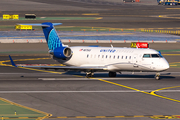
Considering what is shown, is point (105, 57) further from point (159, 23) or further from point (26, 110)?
point (159, 23)

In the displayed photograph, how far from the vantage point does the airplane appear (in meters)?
40.9

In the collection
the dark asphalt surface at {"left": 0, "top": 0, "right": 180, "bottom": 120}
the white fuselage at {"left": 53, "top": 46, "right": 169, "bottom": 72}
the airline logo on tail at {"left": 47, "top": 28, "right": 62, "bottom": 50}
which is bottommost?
the dark asphalt surface at {"left": 0, "top": 0, "right": 180, "bottom": 120}

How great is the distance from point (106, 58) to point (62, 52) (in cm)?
503

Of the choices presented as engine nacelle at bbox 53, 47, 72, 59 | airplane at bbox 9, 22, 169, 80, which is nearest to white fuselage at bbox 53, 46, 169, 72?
airplane at bbox 9, 22, 169, 80

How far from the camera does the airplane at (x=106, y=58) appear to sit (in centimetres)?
4091

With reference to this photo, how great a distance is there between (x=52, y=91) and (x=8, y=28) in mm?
73396

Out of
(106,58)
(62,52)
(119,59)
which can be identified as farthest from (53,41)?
(119,59)

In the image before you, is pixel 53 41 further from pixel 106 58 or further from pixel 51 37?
pixel 106 58

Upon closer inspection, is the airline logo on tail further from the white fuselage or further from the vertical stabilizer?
the white fuselage

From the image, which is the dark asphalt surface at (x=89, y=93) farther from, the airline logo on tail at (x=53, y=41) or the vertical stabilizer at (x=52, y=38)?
the vertical stabilizer at (x=52, y=38)

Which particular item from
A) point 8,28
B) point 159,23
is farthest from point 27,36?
point 159,23

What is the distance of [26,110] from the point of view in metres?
27.6

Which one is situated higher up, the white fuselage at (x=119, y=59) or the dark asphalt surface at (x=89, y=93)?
the white fuselage at (x=119, y=59)

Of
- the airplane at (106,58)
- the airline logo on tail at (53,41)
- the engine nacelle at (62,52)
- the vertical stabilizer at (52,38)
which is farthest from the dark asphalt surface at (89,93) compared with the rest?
the vertical stabilizer at (52,38)
